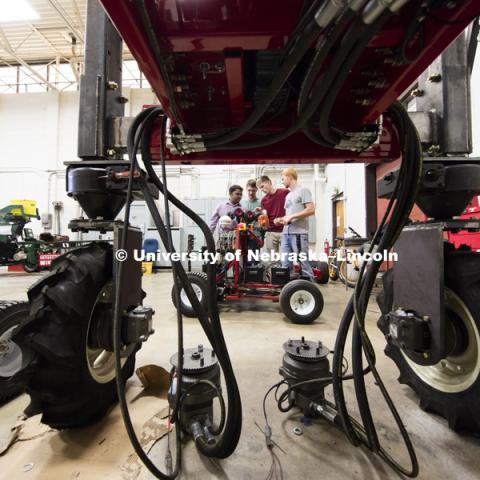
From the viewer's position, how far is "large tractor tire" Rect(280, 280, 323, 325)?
2.15 meters

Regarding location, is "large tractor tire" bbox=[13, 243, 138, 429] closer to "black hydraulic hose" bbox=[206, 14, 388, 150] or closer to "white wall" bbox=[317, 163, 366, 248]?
"black hydraulic hose" bbox=[206, 14, 388, 150]

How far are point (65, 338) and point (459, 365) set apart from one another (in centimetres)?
121

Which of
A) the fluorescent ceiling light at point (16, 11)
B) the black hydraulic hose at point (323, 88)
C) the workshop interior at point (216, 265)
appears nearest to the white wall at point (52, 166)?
the fluorescent ceiling light at point (16, 11)

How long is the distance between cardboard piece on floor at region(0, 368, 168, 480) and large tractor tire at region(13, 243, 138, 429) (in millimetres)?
55

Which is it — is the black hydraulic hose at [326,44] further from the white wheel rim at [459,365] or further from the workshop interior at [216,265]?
the white wheel rim at [459,365]

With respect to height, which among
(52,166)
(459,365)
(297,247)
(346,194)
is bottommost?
(459,365)

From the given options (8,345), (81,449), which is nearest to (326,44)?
(81,449)

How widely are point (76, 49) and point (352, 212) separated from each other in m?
7.80

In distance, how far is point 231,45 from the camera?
456 mm

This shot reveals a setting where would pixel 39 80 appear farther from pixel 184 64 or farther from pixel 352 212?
pixel 184 64

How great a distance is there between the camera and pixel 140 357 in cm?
144

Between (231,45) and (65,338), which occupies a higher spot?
(231,45)

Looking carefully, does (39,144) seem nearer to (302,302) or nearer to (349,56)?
(302,302)

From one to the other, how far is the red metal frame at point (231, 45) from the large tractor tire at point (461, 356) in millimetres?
537
